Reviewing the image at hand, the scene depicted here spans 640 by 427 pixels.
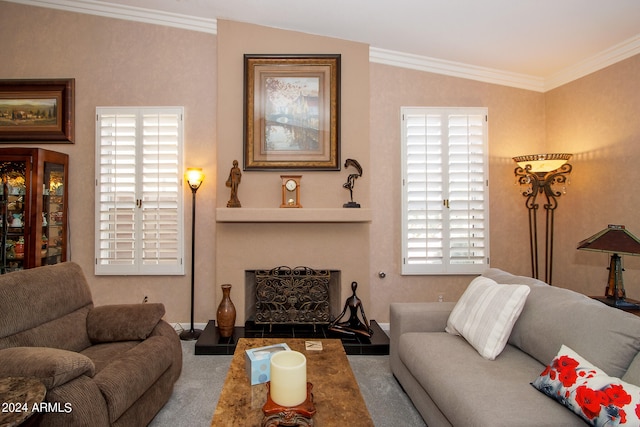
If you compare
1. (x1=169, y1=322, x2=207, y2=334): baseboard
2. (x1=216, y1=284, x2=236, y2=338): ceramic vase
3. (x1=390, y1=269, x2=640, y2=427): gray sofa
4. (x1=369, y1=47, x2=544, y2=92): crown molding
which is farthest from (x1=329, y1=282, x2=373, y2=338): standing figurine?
(x1=369, y1=47, x2=544, y2=92): crown molding

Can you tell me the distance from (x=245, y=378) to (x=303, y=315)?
1.77 meters

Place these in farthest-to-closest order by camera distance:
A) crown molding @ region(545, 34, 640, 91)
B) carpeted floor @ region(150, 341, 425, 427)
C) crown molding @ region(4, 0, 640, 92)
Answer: crown molding @ region(4, 0, 640, 92), crown molding @ region(545, 34, 640, 91), carpeted floor @ region(150, 341, 425, 427)

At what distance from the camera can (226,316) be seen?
3131mm

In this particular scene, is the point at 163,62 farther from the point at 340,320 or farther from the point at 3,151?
the point at 340,320

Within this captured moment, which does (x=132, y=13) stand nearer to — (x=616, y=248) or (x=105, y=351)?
(x=105, y=351)

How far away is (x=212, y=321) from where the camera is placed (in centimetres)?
352

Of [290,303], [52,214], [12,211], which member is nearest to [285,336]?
[290,303]

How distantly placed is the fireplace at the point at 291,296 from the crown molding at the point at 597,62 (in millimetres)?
3118

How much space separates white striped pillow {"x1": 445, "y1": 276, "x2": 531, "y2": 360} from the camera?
1.86m

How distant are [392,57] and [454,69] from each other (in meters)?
0.69

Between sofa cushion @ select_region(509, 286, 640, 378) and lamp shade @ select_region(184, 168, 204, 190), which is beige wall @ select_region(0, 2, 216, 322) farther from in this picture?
sofa cushion @ select_region(509, 286, 640, 378)

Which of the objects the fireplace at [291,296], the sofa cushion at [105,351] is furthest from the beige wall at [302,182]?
the sofa cushion at [105,351]

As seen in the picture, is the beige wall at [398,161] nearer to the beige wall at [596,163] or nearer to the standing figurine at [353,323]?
the beige wall at [596,163]

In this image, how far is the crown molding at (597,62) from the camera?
2.81 meters
